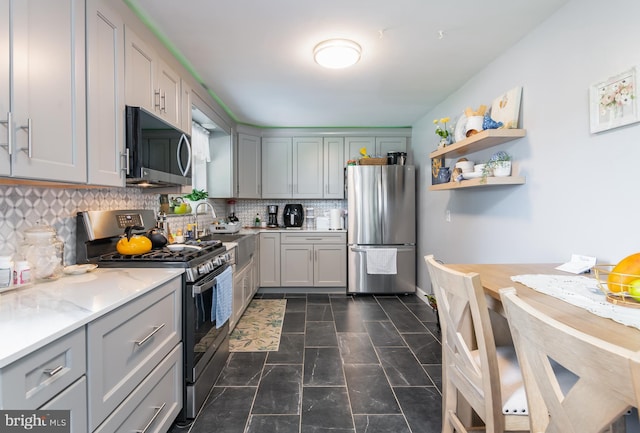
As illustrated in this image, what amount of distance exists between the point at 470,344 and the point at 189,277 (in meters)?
1.48

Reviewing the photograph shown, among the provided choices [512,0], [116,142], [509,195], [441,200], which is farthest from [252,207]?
[512,0]

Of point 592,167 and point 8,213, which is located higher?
point 592,167

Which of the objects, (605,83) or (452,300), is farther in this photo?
(605,83)

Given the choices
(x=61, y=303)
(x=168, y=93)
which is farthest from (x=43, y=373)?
(x=168, y=93)

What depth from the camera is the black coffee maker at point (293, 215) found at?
4543 mm

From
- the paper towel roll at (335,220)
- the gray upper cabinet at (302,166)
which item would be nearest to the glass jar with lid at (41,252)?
the gray upper cabinet at (302,166)

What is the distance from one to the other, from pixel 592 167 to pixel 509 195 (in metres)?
0.65

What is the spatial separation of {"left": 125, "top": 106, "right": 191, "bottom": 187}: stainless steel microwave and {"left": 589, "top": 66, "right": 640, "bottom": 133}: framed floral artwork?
2.45m

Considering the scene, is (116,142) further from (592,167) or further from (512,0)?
(592,167)

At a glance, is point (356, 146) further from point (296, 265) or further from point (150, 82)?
point (150, 82)

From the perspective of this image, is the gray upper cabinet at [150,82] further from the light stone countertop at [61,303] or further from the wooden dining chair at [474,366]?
the wooden dining chair at [474,366]

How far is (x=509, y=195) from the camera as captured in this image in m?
2.19

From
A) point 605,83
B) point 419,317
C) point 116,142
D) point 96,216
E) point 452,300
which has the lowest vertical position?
point 419,317

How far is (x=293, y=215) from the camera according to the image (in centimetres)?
454
